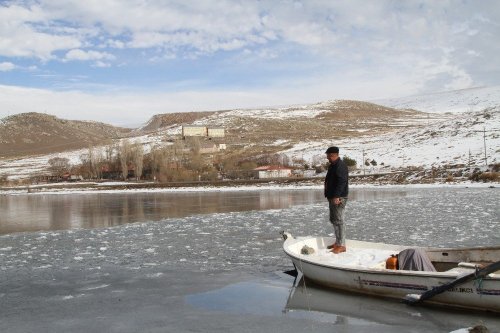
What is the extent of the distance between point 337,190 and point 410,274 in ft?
9.46

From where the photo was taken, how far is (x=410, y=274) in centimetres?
834

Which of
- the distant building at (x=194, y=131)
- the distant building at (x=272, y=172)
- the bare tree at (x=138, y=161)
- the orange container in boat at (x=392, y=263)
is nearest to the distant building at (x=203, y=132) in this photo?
the distant building at (x=194, y=131)

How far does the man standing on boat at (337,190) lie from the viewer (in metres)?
10.8

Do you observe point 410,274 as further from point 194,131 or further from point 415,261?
point 194,131

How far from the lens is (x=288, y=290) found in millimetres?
9789

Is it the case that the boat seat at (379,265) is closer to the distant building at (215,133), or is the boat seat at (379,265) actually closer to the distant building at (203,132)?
the distant building at (203,132)

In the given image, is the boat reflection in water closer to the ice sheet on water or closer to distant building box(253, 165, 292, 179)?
the ice sheet on water

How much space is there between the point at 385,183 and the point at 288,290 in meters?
48.4

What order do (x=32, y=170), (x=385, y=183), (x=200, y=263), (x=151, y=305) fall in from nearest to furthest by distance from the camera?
(x=151, y=305)
(x=200, y=263)
(x=385, y=183)
(x=32, y=170)

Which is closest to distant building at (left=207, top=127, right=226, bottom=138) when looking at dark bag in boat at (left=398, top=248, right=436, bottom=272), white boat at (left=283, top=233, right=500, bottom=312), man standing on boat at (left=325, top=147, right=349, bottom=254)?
man standing on boat at (left=325, top=147, right=349, bottom=254)

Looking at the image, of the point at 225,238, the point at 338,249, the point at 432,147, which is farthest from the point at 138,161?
the point at 338,249

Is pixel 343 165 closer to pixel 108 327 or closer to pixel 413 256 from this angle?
pixel 413 256

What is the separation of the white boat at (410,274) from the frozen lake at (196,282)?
21 cm

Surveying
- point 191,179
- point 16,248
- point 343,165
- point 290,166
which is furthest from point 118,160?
point 343,165
